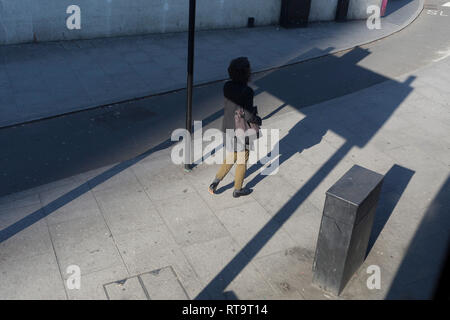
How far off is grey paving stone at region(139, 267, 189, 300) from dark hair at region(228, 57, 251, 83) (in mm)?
2521

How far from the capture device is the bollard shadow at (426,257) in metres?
5.56

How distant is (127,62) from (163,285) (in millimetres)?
7636

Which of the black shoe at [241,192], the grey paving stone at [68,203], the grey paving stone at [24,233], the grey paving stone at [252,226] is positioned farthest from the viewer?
the black shoe at [241,192]

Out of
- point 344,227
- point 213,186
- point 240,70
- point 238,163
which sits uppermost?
point 240,70

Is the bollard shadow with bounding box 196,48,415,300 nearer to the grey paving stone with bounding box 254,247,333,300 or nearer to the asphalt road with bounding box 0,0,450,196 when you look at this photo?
the asphalt road with bounding box 0,0,450,196

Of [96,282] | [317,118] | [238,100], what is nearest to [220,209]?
[238,100]

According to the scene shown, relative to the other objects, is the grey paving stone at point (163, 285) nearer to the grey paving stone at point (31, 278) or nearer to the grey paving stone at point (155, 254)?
the grey paving stone at point (155, 254)

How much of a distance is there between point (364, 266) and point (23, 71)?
28.1 ft

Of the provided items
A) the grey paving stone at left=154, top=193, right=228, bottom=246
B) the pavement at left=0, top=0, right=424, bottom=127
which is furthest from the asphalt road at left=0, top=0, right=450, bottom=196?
the grey paving stone at left=154, top=193, right=228, bottom=246

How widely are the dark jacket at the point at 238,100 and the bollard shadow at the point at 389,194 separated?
7.10ft

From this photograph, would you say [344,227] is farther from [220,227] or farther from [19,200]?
[19,200]

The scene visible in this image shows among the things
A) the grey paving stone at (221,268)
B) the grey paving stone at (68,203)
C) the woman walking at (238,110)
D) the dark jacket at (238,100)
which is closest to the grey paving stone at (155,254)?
the grey paving stone at (221,268)

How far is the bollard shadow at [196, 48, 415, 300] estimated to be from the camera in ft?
20.3

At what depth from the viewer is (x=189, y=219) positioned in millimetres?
6551
